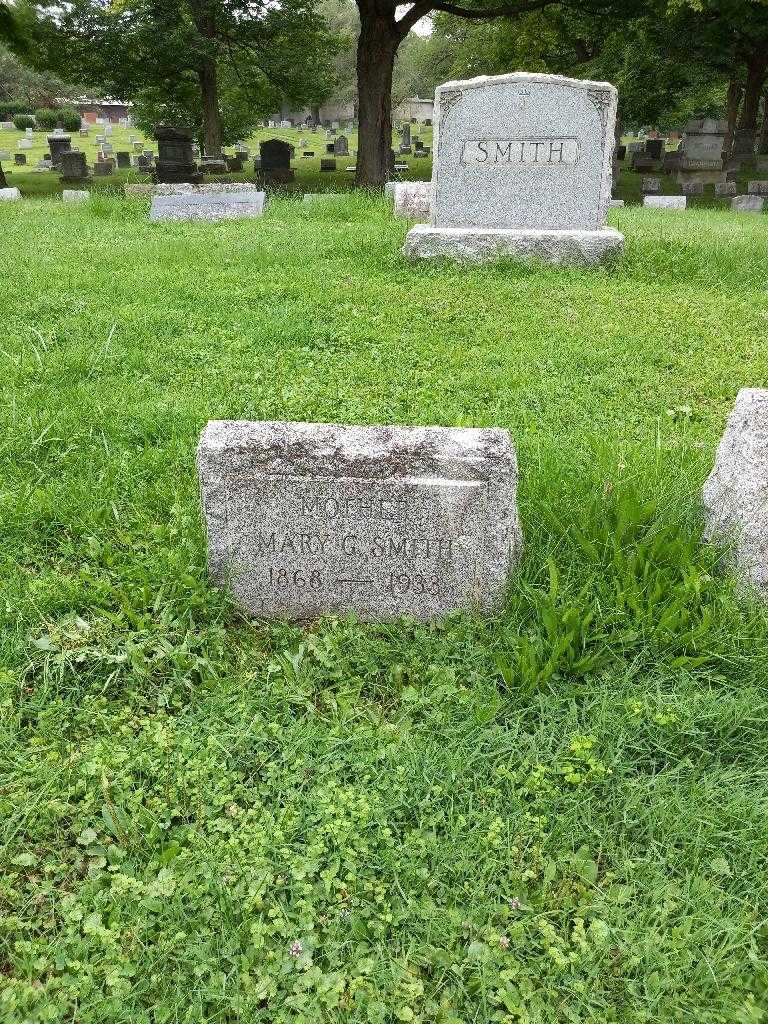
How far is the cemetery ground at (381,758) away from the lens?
1.67 metres

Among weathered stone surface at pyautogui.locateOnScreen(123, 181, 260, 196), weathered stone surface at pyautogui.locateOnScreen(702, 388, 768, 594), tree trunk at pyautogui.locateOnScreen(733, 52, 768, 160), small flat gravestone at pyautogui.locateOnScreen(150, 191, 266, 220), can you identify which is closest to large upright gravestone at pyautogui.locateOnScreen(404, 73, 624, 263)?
small flat gravestone at pyautogui.locateOnScreen(150, 191, 266, 220)

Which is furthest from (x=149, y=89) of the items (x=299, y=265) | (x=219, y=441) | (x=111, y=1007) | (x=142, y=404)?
(x=111, y=1007)

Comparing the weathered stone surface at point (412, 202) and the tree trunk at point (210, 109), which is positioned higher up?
the tree trunk at point (210, 109)

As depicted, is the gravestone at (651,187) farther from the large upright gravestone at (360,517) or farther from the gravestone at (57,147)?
the gravestone at (57,147)

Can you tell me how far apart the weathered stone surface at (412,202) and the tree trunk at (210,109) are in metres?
12.2

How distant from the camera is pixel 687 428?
12.7ft

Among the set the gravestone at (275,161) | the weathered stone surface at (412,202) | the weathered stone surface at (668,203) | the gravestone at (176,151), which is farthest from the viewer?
the gravestone at (275,161)

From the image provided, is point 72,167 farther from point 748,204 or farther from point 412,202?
point 748,204

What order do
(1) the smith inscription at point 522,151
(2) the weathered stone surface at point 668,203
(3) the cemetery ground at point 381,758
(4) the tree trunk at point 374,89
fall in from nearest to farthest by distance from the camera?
(3) the cemetery ground at point 381,758
(1) the smith inscription at point 522,151
(4) the tree trunk at point 374,89
(2) the weathered stone surface at point 668,203

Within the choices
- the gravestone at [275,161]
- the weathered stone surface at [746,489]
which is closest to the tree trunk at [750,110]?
the gravestone at [275,161]

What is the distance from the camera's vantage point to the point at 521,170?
749 cm

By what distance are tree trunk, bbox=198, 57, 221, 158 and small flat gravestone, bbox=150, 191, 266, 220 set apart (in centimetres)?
1115

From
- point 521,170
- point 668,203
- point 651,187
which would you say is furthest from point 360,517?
point 651,187

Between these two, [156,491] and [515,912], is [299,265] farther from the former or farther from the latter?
[515,912]
